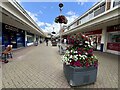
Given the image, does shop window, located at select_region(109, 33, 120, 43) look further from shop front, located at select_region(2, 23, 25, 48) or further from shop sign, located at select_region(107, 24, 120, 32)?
shop front, located at select_region(2, 23, 25, 48)

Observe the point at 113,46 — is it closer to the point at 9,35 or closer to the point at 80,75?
the point at 80,75

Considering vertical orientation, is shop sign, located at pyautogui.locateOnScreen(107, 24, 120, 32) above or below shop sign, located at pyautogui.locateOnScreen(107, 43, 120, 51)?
above

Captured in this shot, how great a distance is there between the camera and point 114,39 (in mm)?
12500

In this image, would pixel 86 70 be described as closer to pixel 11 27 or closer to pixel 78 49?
pixel 78 49

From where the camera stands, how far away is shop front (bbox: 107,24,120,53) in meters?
11.4

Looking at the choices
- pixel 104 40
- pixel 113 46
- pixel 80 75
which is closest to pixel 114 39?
pixel 113 46

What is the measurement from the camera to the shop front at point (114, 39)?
37.4ft

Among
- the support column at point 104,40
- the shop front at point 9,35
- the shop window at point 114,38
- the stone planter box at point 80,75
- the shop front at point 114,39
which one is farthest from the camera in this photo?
the support column at point 104,40

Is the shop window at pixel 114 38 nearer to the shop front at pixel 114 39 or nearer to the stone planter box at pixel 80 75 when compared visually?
the shop front at pixel 114 39

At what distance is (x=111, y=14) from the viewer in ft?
26.0

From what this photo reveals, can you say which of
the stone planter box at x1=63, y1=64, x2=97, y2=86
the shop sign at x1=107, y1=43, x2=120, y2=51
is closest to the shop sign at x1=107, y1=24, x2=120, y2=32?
the shop sign at x1=107, y1=43, x2=120, y2=51

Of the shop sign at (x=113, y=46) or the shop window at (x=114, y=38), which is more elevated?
the shop window at (x=114, y=38)

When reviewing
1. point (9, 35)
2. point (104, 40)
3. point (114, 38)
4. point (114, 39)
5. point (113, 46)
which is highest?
point (9, 35)

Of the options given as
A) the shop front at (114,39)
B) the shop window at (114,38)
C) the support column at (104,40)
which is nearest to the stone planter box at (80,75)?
the shop front at (114,39)
